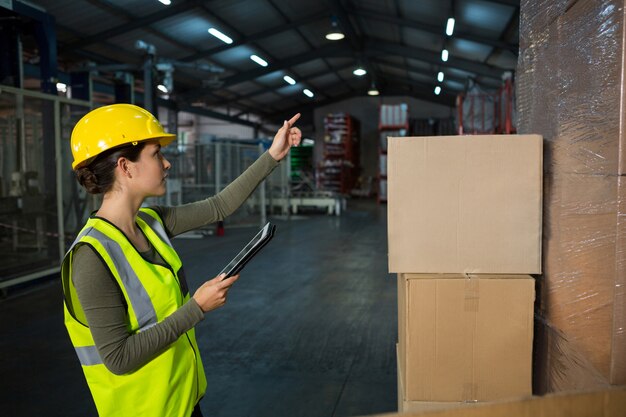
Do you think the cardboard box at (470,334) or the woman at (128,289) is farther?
the cardboard box at (470,334)

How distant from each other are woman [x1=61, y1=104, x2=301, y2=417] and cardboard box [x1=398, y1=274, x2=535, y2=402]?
2.18 feet

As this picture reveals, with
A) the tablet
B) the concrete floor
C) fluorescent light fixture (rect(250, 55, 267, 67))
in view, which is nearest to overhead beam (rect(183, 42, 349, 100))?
fluorescent light fixture (rect(250, 55, 267, 67))

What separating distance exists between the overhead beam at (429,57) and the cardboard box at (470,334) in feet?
44.9

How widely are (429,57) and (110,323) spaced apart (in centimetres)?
1515

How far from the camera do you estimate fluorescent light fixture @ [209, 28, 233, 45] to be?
506 inches

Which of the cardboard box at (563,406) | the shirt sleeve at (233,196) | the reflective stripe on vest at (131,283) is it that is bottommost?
the cardboard box at (563,406)

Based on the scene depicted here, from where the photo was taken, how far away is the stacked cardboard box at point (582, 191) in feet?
4.00

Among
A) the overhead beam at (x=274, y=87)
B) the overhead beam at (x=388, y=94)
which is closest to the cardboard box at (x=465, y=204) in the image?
the overhead beam at (x=274, y=87)

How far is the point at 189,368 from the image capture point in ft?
4.64

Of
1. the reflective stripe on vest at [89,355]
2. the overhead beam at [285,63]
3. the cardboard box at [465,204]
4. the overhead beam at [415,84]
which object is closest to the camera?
the reflective stripe on vest at [89,355]

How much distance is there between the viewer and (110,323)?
1.20m

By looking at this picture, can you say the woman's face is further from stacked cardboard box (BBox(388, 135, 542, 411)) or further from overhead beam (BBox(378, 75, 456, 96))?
overhead beam (BBox(378, 75, 456, 96))

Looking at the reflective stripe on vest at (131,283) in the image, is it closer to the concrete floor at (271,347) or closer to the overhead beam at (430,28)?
the concrete floor at (271,347)

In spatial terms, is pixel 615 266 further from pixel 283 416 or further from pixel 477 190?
pixel 283 416
